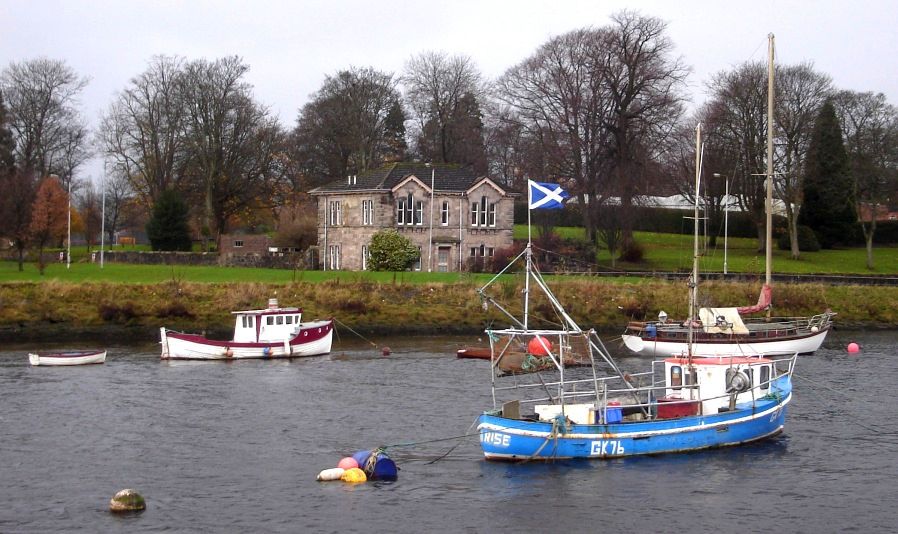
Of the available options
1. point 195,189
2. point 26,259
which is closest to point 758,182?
point 195,189

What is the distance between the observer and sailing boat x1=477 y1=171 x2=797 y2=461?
32.8 metres

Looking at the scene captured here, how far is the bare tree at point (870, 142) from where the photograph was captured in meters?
105

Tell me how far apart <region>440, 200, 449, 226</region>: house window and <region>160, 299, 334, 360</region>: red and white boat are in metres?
32.1

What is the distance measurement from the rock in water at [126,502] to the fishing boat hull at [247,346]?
26858 mm

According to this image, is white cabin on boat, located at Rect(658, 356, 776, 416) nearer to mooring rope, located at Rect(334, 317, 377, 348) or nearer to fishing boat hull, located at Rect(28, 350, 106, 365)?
mooring rope, located at Rect(334, 317, 377, 348)

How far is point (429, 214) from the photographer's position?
292ft

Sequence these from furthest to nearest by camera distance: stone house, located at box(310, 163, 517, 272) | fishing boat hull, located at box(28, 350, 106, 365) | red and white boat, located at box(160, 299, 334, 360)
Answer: stone house, located at box(310, 163, 517, 272), red and white boat, located at box(160, 299, 334, 360), fishing boat hull, located at box(28, 350, 106, 365)

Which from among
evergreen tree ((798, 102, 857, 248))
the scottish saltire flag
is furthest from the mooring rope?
evergreen tree ((798, 102, 857, 248))

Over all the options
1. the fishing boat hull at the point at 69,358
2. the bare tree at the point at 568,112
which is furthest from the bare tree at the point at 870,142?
the fishing boat hull at the point at 69,358

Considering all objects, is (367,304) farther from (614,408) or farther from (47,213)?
(614,408)

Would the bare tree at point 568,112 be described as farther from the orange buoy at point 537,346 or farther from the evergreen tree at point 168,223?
the orange buoy at point 537,346

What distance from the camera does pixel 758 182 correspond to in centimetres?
10012

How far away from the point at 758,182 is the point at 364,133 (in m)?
39.7

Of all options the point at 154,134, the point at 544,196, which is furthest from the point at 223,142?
the point at 544,196
